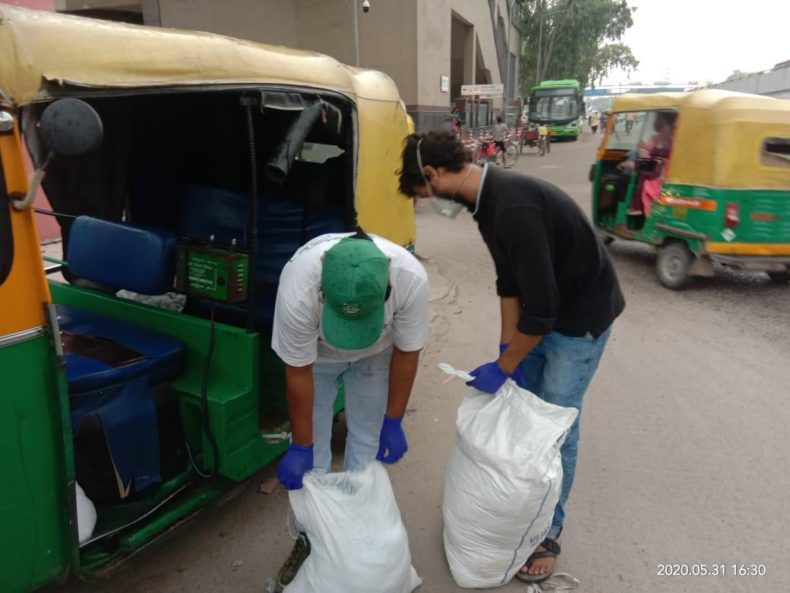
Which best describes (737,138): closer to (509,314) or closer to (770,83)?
(509,314)

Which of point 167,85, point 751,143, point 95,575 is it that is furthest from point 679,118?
point 95,575

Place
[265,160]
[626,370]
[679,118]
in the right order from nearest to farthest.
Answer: [265,160], [626,370], [679,118]

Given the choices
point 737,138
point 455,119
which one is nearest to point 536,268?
point 737,138

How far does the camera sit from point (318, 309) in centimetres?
210

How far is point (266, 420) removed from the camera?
9.93 feet

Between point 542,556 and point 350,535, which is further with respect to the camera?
point 542,556

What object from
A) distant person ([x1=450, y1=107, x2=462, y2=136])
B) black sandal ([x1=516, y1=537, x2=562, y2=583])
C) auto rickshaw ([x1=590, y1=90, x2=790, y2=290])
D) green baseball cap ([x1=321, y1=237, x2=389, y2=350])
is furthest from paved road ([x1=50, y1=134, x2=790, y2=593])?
distant person ([x1=450, y1=107, x2=462, y2=136])

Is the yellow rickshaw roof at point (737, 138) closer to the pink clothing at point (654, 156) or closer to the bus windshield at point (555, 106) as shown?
the pink clothing at point (654, 156)

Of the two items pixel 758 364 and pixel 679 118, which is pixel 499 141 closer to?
pixel 679 118

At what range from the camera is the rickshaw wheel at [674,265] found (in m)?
6.46

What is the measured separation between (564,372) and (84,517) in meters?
1.96

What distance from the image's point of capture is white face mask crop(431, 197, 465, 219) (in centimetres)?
240

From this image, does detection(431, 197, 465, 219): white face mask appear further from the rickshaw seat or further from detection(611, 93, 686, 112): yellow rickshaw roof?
detection(611, 93, 686, 112): yellow rickshaw roof

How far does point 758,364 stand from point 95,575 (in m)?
4.97
